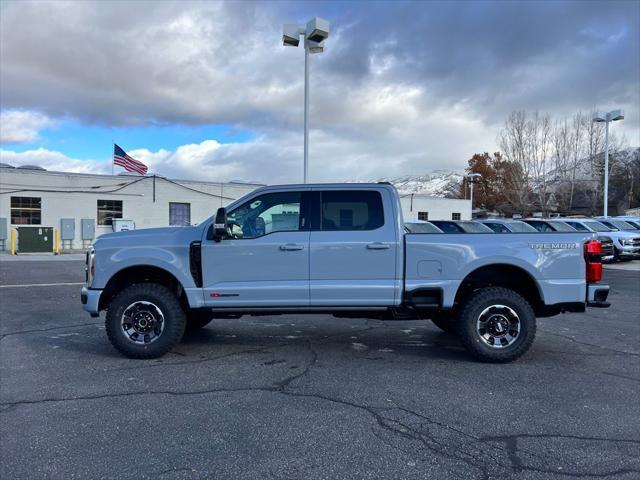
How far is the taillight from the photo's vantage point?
18.6 ft

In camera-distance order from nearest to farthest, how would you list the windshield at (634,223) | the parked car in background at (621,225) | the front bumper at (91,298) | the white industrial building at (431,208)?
the front bumper at (91,298) → the parked car in background at (621,225) → the windshield at (634,223) → the white industrial building at (431,208)

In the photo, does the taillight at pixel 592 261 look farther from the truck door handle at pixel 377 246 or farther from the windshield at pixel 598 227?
the windshield at pixel 598 227

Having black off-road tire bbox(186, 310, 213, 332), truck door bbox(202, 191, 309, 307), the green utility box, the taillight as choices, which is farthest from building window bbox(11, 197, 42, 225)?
the taillight

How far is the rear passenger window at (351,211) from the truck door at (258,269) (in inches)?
12.3

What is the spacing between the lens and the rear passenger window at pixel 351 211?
584 centimetres

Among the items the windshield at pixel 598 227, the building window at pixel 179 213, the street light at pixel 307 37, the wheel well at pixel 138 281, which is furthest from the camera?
the building window at pixel 179 213

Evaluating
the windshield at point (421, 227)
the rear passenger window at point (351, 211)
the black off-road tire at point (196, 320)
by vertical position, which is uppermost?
the rear passenger window at point (351, 211)

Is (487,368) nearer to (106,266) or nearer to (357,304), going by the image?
(357,304)

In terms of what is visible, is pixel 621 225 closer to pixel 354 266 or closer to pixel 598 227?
pixel 598 227

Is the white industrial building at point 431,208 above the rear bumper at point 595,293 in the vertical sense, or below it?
above

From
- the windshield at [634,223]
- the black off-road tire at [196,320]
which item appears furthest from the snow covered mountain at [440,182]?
the black off-road tire at [196,320]

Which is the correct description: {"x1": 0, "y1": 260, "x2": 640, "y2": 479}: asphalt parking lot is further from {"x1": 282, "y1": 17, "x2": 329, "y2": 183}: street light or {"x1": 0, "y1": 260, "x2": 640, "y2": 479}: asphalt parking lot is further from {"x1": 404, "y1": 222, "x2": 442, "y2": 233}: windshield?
{"x1": 282, "y1": 17, "x2": 329, "y2": 183}: street light

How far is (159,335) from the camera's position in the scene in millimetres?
5840

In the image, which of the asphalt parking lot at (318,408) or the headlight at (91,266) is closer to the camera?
the asphalt parking lot at (318,408)
